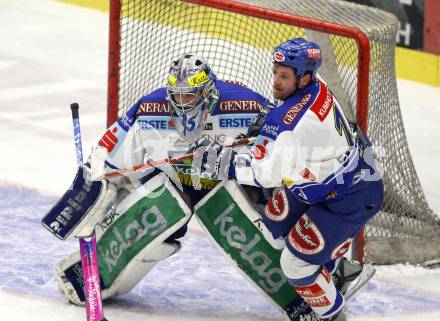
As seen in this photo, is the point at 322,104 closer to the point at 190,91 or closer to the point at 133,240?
the point at 190,91

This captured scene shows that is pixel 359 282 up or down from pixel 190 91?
down

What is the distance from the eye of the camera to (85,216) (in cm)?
569

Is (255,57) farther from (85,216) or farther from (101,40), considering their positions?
(101,40)

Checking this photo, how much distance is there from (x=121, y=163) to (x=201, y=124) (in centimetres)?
38

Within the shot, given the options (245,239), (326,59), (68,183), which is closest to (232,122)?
(245,239)

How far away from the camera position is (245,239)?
228 inches

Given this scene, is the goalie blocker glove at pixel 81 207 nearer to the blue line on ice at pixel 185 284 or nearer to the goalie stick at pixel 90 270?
the goalie stick at pixel 90 270

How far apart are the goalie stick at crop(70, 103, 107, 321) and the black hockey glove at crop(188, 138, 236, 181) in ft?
1.64

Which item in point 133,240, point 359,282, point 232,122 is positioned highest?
point 232,122

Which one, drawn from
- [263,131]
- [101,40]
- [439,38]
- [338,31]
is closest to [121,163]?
[263,131]

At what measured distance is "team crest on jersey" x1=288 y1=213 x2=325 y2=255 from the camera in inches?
216

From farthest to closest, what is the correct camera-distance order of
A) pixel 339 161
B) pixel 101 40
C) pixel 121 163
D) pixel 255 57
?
pixel 101 40
pixel 255 57
pixel 121 163
pixel 339 161

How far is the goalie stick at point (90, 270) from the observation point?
5641 mm

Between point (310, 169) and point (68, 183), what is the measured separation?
2636 mm
